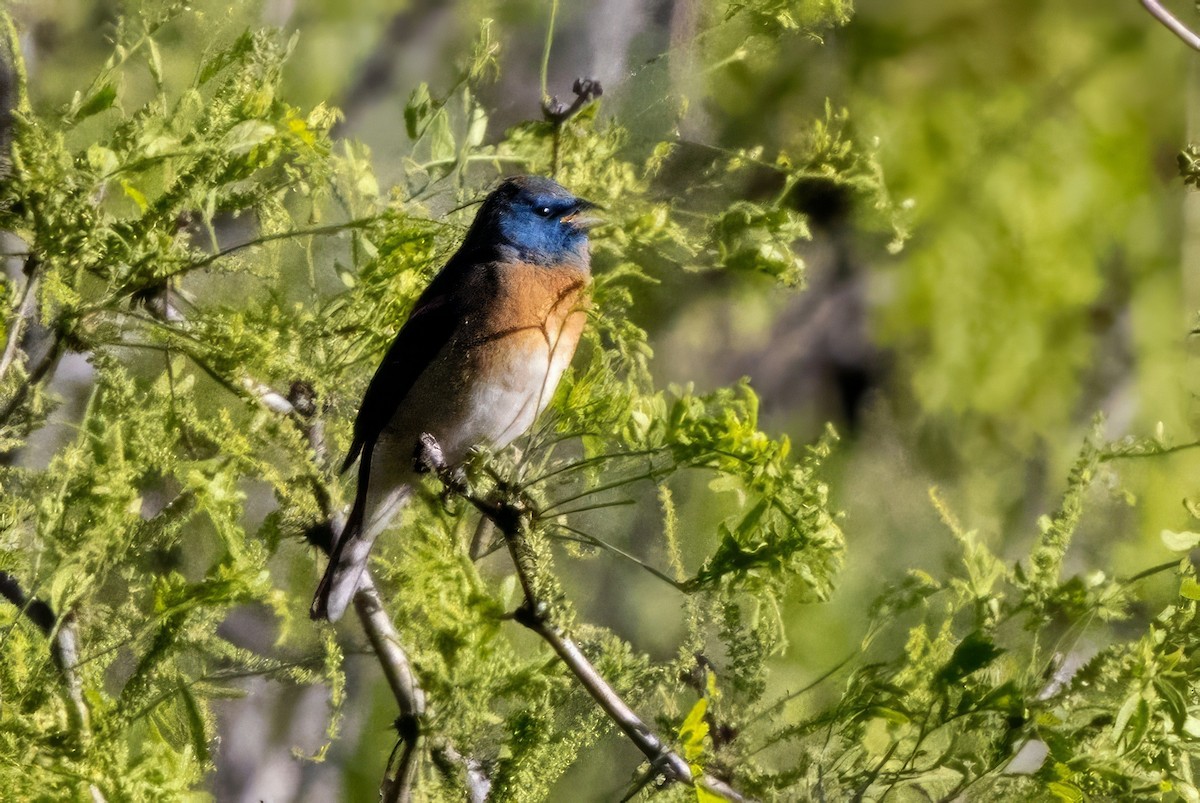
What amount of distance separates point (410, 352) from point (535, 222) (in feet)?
0.37

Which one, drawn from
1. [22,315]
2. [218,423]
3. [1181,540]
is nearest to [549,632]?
[218,423]

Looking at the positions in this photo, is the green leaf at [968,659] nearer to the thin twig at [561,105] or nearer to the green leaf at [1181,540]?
the green leaf at [1181,540]

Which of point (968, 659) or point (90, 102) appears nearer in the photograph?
point (90, 102)

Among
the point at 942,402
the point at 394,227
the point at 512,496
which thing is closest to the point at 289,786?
the point at 512,496

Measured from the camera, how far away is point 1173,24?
0.75 m

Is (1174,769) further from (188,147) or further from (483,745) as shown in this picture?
(188,147)

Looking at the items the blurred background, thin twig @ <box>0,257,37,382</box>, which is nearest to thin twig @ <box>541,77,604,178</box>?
the blurred background

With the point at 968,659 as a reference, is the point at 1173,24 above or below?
above

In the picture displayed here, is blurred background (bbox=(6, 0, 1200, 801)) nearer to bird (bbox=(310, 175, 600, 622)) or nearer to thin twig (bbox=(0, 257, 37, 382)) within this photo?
bird (bbox=(310, 175, 600, 622))

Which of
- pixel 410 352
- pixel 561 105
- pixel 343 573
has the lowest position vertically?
pixel 343 573

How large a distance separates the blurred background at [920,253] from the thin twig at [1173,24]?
0.05 ft

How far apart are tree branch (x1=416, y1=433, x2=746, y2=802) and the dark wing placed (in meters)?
0.04

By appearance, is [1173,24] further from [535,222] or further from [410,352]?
[410,352]

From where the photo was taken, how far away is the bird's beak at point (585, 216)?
664 mm
